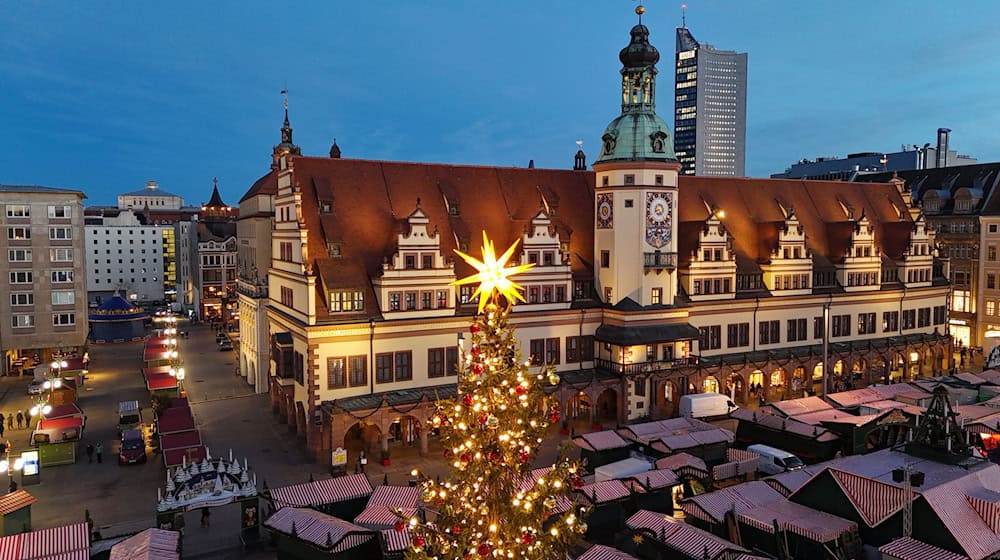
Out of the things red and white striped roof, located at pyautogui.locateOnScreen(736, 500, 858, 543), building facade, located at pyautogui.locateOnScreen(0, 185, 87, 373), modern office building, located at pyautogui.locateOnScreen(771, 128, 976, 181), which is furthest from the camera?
modern office building, located at pyautogui.locateOnScreen(771, 128, 976, 181)

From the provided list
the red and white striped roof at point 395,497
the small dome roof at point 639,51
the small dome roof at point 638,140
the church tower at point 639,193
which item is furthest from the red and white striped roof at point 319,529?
the small dome roof at point 639,51

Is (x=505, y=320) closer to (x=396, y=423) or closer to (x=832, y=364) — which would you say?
(x=396, y=423)

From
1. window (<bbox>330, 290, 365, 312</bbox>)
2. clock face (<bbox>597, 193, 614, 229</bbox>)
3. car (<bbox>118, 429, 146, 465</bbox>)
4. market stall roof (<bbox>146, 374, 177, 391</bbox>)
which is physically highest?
clock face (<bbox>597, 193, 614, 229</bbox>)

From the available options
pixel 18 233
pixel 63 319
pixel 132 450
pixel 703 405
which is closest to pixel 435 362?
pixel 703 405

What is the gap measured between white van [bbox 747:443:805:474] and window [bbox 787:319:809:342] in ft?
70.4

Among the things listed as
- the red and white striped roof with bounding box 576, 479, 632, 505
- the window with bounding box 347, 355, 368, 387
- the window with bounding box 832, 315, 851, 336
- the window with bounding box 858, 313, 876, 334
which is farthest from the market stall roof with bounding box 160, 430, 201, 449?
the window with bounding box 858, 313, 876, 334

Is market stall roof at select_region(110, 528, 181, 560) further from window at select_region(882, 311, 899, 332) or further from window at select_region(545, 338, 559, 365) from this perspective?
window at select_region(882, 311, 899, 332)

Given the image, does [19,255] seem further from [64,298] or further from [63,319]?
[63,319]

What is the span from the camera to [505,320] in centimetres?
1692

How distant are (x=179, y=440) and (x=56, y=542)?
539 inches

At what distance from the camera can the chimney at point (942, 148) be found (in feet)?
Answer: 403

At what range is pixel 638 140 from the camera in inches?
1937

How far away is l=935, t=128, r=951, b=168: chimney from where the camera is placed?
122812mm

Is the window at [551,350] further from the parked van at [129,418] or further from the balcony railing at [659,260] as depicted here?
the parked van at [129,418]
